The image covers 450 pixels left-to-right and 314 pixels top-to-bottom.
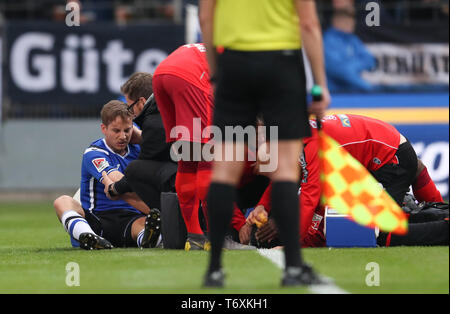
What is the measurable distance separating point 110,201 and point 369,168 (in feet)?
6.34

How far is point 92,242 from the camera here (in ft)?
21.0

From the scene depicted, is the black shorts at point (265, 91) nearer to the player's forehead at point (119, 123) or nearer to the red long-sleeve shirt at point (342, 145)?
the red long-sleeve shirt at point (342, 145)

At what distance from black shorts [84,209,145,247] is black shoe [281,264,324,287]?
2869 mm

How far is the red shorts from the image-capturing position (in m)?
6.09

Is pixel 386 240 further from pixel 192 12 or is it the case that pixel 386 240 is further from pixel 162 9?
pixel 162 9

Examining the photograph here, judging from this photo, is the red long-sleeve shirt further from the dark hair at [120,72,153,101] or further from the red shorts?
the dark hair at [120,72,153,101]

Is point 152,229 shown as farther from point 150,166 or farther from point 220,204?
point 220,204

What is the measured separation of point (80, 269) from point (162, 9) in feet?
33.9

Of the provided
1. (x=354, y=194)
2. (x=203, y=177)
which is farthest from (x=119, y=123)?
(x=354, y=194)

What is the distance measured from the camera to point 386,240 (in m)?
6.27

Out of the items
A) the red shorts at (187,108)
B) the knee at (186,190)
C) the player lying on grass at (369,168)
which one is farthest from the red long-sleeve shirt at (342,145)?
the red shorts at (187,108)

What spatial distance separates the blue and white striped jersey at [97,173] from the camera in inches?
269

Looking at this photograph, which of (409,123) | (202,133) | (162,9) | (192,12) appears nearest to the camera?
(202,133)
